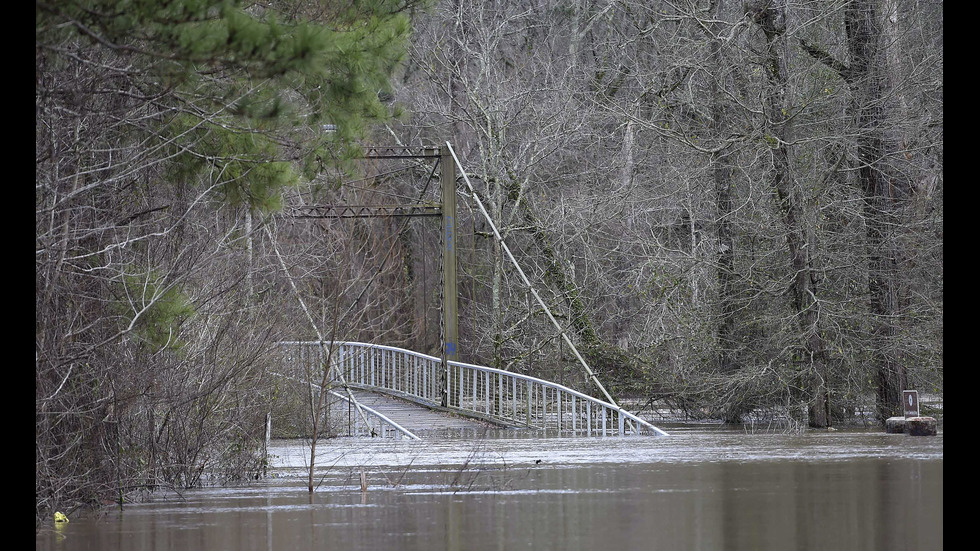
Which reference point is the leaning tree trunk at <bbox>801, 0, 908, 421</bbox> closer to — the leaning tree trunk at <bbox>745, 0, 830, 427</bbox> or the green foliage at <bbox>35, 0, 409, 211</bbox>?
the leaning tree trunk at <bbox>745, 0, 830, 427</bbox>

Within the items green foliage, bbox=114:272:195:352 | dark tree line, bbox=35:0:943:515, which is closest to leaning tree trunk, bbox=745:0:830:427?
dark tree line, bbox=35:0:943:515

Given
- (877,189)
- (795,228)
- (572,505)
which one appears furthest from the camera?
(877,189)

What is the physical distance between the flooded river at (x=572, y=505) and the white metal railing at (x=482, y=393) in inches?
221

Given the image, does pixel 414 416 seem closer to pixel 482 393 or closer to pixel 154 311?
pixel 482 393

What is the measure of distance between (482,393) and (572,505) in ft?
54.8

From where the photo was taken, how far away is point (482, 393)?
1109 inches

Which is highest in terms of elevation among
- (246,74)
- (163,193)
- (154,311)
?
(246,74)

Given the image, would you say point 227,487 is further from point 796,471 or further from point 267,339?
point 796,471

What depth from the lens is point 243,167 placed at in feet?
43.6

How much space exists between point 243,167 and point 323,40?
166 inches

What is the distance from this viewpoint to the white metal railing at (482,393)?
2373 cm

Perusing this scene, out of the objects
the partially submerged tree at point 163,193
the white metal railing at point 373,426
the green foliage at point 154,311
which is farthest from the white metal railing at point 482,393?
the green foliage at point 154,311

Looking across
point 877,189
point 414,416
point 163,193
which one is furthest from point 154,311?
point 877,189
